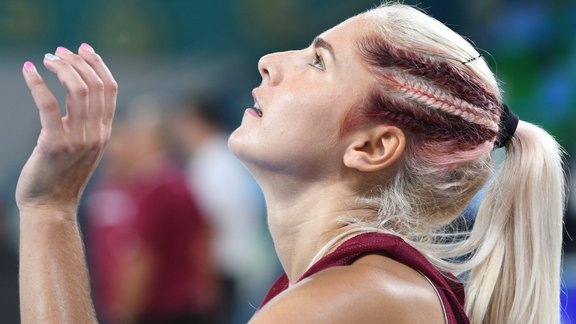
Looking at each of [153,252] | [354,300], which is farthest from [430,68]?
[153,252]

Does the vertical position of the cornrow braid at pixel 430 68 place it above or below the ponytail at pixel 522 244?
above

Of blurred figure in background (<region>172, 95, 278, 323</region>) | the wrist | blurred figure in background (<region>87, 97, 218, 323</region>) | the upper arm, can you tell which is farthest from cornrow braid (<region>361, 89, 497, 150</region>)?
blurred figure in background (<region>172, 95, 278, 323</region>)

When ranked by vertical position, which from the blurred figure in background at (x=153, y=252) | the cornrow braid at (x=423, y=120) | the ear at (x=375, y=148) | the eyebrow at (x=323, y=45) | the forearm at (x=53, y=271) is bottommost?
the blurred figure in background at (x=153, y=252)

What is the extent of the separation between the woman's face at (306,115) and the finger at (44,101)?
333mm

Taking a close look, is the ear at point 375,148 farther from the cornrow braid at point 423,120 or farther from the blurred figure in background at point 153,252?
the blurred figure in background at point 153,252

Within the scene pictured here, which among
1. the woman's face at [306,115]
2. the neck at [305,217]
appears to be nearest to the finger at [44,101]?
the woman's face at [306,115]

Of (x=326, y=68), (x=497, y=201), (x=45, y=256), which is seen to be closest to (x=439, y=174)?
(x=497, y=201)

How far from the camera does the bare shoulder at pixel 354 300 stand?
5.10 feet

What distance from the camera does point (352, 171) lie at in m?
1.93

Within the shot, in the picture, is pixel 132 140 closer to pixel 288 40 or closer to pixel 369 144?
pixel 288 40

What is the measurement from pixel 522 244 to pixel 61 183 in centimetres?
89

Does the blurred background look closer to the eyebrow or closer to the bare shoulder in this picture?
the eyebrow

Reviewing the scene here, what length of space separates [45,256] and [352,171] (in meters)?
0.60

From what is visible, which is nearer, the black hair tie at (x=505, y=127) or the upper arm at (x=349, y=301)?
the upper arm at (x=349, y=301)
